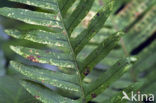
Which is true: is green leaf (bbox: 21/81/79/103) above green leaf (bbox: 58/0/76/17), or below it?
below

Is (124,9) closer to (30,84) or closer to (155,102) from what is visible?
(155,102)

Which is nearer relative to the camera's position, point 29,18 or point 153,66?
point 29,18

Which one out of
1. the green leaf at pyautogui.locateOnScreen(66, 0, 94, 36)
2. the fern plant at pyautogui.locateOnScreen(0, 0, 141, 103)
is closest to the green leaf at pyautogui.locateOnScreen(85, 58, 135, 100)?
the fern plant at pyautogui.locateOnScreen(0, 0, 141, 103)

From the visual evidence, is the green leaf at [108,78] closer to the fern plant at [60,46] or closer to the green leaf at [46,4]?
the fern plant at [60,46]

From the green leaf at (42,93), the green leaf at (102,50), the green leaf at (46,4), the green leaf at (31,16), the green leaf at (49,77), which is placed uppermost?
the green leaf at (46,4)

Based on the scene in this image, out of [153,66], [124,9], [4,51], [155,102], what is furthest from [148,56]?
[4,51]

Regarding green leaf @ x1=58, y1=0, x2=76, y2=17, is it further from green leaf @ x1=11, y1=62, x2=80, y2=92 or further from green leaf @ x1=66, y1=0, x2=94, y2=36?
green leaf @ x1=11, y1=62, x2=80, y2=92

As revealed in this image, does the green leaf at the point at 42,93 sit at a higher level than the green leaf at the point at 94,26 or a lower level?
lower

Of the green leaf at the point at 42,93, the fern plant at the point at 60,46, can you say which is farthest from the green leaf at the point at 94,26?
the green leaf at the point at 42,93
